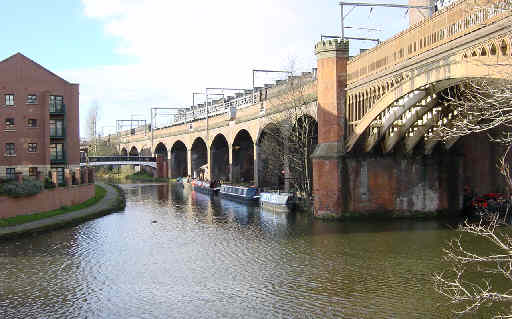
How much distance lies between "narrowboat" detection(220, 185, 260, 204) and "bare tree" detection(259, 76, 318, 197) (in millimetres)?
2411

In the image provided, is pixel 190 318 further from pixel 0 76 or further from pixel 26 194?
pixel 0 76

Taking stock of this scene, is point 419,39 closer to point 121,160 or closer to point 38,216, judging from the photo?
point 38,216

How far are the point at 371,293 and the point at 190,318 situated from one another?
4.56 m

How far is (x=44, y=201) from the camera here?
25.9 meters

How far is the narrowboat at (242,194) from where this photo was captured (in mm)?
34281

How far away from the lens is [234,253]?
57.9 feet

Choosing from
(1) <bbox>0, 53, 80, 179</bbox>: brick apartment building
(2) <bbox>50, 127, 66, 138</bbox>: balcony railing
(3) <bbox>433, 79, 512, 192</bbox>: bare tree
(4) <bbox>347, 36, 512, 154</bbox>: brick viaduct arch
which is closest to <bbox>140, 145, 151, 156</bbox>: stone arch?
(2) <bbox>50, 127, 66, 138</bbox>: balcony railing

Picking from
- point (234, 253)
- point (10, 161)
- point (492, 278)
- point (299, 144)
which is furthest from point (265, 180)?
point (492, 278)

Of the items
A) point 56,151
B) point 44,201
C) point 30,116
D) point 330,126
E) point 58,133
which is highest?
point 30,116

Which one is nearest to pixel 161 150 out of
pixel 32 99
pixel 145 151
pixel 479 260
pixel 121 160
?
pixel 145 151

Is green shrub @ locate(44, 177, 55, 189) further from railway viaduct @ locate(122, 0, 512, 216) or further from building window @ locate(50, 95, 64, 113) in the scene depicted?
railway viaduct @ locate(122, 0, 512, 216)

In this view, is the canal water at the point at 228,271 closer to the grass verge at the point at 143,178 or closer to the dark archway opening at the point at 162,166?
the grass verge at the point at 143,178

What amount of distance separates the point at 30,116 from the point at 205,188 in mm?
17745

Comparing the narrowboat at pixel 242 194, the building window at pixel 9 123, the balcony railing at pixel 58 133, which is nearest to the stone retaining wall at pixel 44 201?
the balcony railing at pixel 58 133
